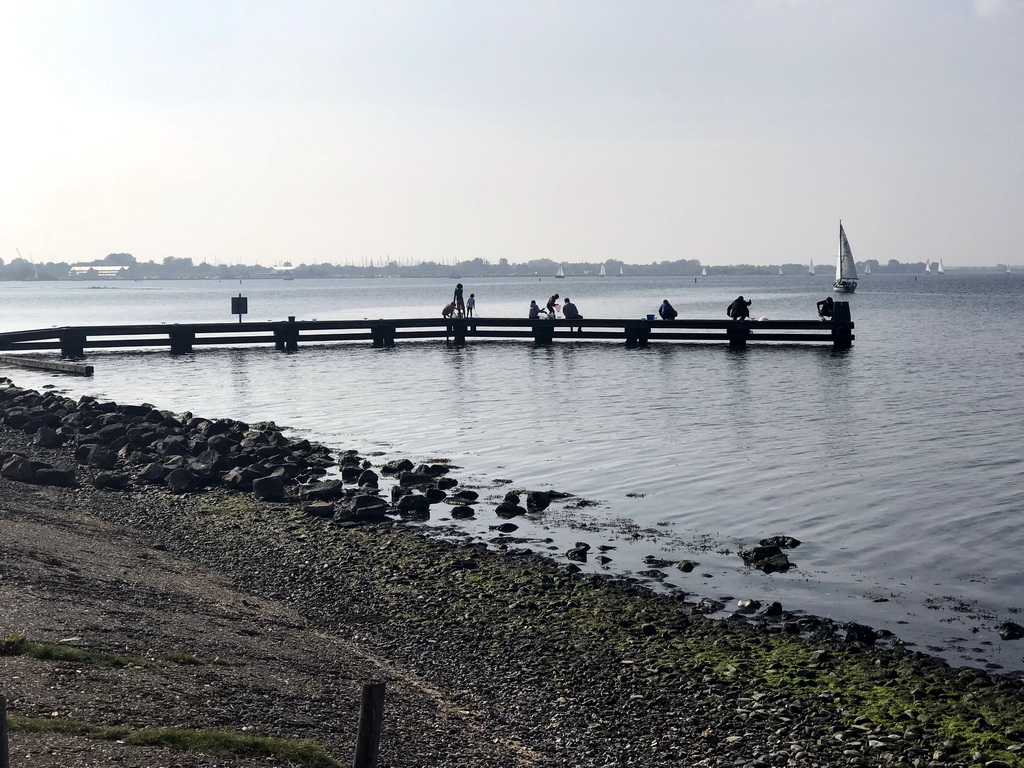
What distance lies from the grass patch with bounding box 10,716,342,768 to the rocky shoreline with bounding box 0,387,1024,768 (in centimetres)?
84

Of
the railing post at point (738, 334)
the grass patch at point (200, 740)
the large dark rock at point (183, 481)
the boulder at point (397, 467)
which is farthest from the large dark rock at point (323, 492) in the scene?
the railing post at point (738, 334)

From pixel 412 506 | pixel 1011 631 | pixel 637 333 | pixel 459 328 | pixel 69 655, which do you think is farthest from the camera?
pixel 459 328

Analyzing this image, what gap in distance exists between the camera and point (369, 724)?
16.5ft

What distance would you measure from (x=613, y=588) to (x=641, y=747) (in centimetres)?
409

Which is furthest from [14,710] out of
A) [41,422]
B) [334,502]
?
[41,422]

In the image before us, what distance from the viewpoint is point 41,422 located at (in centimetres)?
2373

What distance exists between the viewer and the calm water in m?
12.5

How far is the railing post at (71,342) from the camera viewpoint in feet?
144

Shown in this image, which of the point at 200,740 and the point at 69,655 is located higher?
the point at 69,655

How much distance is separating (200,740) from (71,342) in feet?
136

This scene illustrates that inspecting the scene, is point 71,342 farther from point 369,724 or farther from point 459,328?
point 369,724

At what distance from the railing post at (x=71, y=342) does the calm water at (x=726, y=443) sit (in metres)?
1.08

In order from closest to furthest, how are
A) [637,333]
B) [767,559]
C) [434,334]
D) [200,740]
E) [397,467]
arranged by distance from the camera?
[200,740]
[767,559]
[397,467]
[637,333]
[434,334]

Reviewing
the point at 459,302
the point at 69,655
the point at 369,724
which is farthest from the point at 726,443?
the point at 459,302
